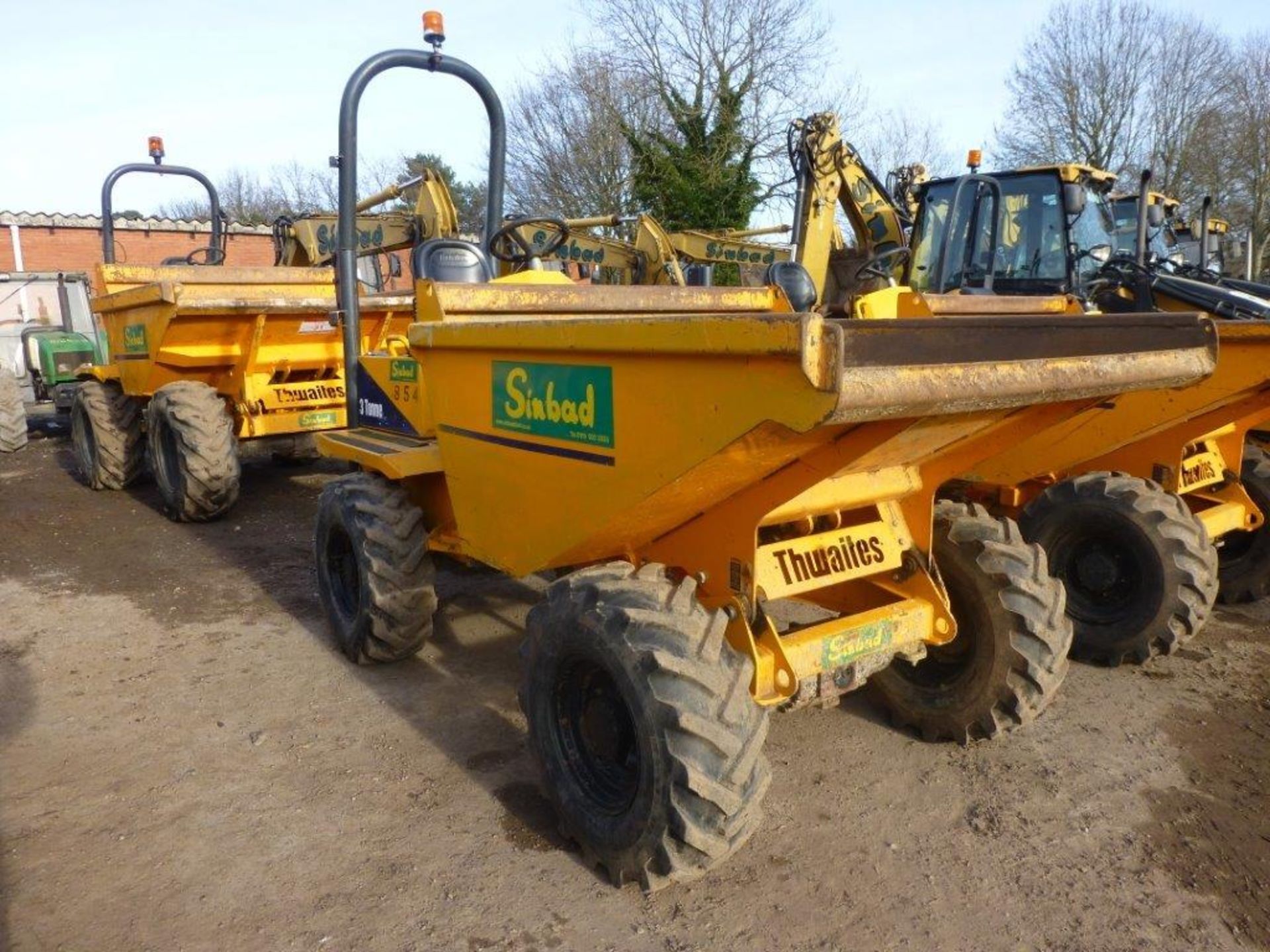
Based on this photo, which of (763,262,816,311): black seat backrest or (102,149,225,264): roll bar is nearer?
(763,262,816,311): black seat backrest

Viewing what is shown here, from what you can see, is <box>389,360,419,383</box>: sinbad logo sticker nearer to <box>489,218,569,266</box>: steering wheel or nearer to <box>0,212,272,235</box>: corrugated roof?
<box>489,218,569,266</box>: steering wheel

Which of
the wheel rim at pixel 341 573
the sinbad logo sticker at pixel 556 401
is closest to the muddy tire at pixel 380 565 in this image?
the wheel rim at pixel 341 573

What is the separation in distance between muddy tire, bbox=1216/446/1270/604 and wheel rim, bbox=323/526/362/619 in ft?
15.2

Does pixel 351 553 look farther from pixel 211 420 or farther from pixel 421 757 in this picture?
pixel 211 420

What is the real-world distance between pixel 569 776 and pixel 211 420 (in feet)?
15.4

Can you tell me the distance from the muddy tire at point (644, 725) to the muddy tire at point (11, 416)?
9.37 m

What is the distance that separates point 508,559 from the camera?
329 cm

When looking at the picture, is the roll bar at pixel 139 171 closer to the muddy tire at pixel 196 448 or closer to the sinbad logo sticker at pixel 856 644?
the muddy tire at pixel 196 448

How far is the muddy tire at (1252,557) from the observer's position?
5086 mm

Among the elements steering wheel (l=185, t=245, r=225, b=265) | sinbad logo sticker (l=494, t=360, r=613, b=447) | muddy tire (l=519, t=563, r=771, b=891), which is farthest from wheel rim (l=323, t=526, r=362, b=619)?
steering wheel (l=185, t=245, r=225, b=265)

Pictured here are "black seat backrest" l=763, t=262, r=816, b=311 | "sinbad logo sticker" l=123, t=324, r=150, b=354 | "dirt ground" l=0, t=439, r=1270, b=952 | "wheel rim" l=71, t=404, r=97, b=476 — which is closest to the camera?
→ "dirt ground" l=0, t=439, r=1270, b=952

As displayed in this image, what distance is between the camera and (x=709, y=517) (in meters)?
2.78

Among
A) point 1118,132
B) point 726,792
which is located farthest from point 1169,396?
point 1118,132

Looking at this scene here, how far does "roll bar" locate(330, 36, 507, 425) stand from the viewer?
13.4ft
